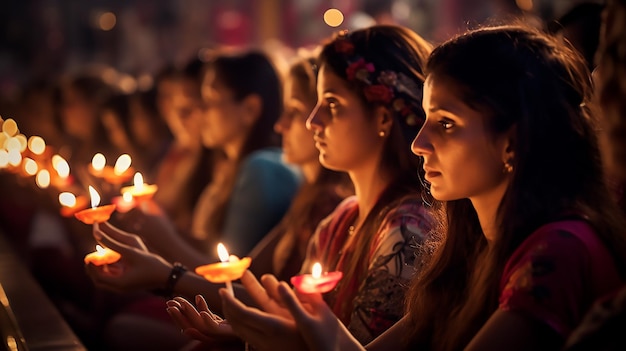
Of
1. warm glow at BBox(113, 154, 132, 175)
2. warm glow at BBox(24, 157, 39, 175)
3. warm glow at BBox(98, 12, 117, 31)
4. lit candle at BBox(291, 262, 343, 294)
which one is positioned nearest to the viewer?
lit candle at BBox(291, 262, 343, 294)

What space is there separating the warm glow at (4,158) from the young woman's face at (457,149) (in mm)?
4455

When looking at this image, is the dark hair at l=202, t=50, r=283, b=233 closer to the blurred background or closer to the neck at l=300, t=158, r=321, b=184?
the neck at l=300, t=158, r=321, b=184

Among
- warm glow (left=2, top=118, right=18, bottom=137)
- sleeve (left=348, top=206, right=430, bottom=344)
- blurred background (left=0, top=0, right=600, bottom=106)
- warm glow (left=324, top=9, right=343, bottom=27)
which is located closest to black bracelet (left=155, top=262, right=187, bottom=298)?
sleeve (left=348, top=206, right=430, bottom=344)

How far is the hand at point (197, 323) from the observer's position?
8.07 feet

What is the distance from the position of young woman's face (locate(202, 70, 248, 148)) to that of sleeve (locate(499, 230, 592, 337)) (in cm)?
317

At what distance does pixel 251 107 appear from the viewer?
5.02 metres

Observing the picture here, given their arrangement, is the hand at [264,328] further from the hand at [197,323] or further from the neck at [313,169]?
the neck at [313,169]

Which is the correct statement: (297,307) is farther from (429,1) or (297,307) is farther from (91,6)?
(91,6)

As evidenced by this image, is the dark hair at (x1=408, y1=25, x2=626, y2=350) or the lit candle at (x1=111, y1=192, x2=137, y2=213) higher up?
the lit candle at (x1=111, y1=192, x2=137, y2=213)

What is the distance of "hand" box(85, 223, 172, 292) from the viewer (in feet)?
9.29

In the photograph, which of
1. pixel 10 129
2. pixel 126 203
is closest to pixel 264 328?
pixel 126 203

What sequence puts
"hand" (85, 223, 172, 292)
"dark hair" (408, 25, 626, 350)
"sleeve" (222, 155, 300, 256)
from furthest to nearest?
1. "sleeve" (222, 155, 300, 256)
2. "hand" (85, 223, 172, 292)
3. "dark hair" (408, 25, 626, 350)

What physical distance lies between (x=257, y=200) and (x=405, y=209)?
1798 millimetres

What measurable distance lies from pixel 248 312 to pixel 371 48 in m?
1.36
